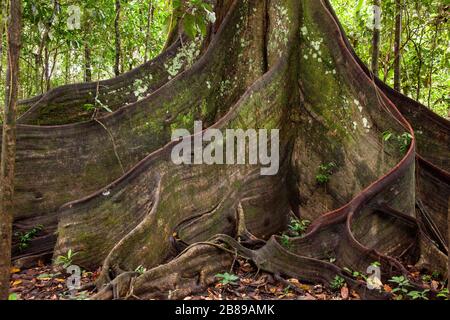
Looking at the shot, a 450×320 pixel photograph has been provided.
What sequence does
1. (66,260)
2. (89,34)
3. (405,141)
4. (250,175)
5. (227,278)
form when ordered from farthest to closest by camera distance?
(89,34), (250,175), (405,141), (66,260), (227,278)

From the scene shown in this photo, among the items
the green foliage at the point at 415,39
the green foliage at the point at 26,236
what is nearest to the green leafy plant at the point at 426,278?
→ the green foliage at the point at 26,236

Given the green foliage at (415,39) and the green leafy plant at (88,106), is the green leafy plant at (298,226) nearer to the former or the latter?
the green leafy plant at (88,106)

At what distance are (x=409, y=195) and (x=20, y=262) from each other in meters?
3.69

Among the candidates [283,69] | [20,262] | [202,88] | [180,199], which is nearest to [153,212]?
[180,199]

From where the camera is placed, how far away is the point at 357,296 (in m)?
3.41

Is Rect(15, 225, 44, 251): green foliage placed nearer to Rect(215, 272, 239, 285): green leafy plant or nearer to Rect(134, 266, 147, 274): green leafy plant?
Rect(134, 266, 147, 274): green leafy plant

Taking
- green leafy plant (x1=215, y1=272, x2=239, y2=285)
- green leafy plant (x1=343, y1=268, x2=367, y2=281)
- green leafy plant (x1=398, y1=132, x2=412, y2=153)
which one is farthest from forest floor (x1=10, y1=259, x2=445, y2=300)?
green leafy plant (x1=398, y1=132, x2=412, y2=153)

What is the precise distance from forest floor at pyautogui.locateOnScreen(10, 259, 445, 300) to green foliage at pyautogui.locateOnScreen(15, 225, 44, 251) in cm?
47

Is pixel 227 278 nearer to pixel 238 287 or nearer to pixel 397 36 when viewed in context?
pixel 238 287

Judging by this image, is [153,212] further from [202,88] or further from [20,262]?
[202,88]

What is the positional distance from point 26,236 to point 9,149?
6.67ft

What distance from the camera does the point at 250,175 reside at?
4512 millimetres

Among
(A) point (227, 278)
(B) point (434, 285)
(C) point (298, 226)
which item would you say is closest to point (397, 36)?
(C) point (298, 226)

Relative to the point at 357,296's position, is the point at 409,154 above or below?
above
